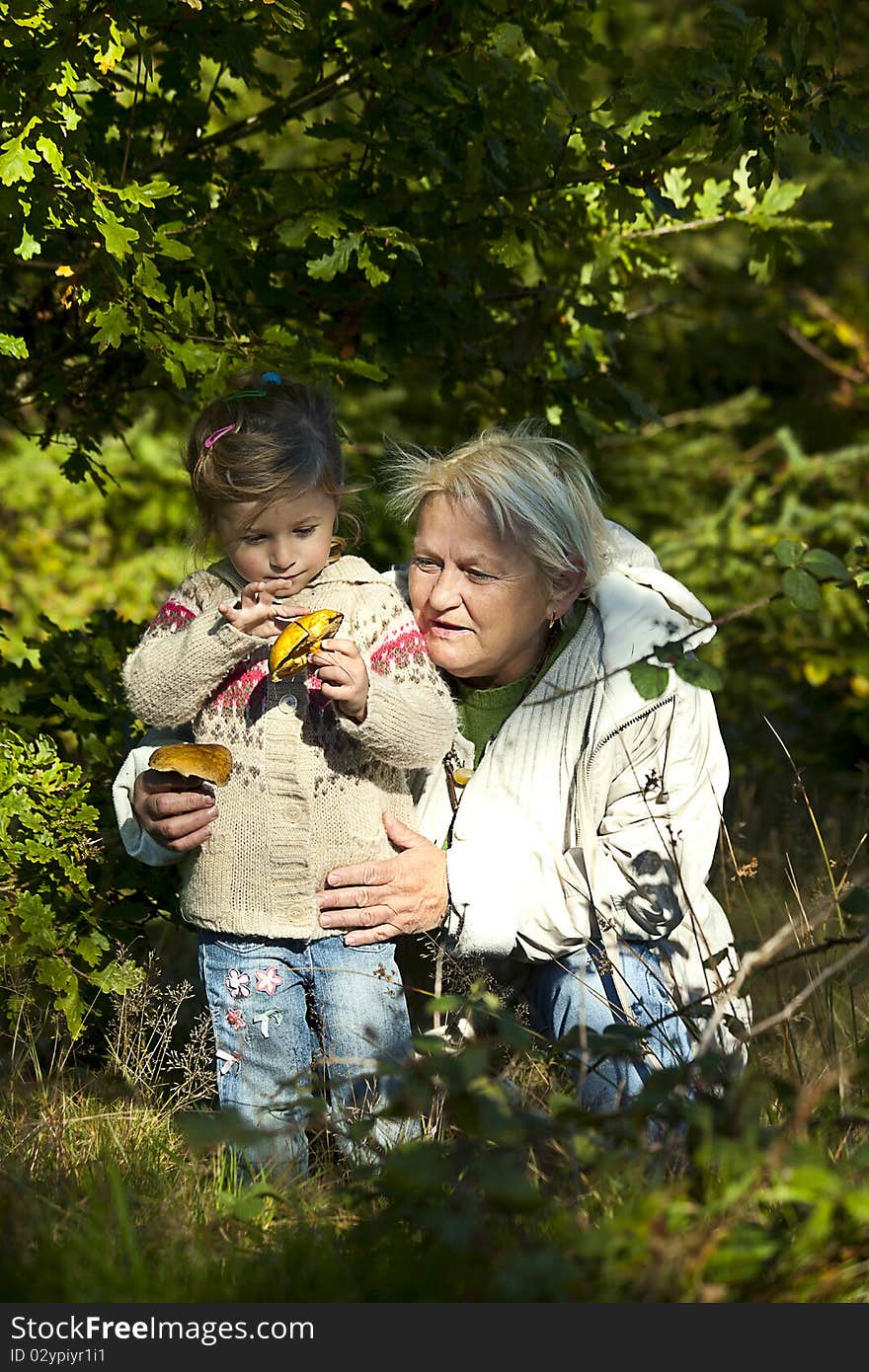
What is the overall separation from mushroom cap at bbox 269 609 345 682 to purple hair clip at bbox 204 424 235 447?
1.28 ft

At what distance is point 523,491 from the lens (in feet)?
9.13

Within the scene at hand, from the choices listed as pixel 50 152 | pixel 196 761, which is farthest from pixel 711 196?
pixel 196 761

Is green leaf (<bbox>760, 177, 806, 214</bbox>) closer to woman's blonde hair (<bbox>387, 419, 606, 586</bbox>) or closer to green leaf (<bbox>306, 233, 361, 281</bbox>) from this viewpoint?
woman's blonde hair (<bbox>387, 419, 606, 586</bbox>)

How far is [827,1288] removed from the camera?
1740 mm

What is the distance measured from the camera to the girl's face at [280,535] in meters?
2.56

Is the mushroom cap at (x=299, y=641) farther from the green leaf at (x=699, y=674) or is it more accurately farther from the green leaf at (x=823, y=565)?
the green leaf at (x=823, y=565)

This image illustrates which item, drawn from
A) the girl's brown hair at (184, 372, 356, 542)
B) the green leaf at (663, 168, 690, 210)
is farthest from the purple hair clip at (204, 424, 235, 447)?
the green leaf at (663, 168, 690, 210)

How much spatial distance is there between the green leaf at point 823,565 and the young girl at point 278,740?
84 cm

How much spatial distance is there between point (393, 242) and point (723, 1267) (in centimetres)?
221

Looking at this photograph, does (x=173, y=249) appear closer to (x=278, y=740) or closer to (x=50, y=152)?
(x=50, y=152)

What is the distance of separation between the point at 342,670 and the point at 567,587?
66 centimetres

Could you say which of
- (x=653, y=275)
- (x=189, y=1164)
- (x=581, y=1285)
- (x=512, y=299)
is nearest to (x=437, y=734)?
(x=189, y=1164)

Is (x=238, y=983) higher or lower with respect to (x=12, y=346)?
lower

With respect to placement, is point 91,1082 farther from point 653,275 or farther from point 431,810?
point 653,275
